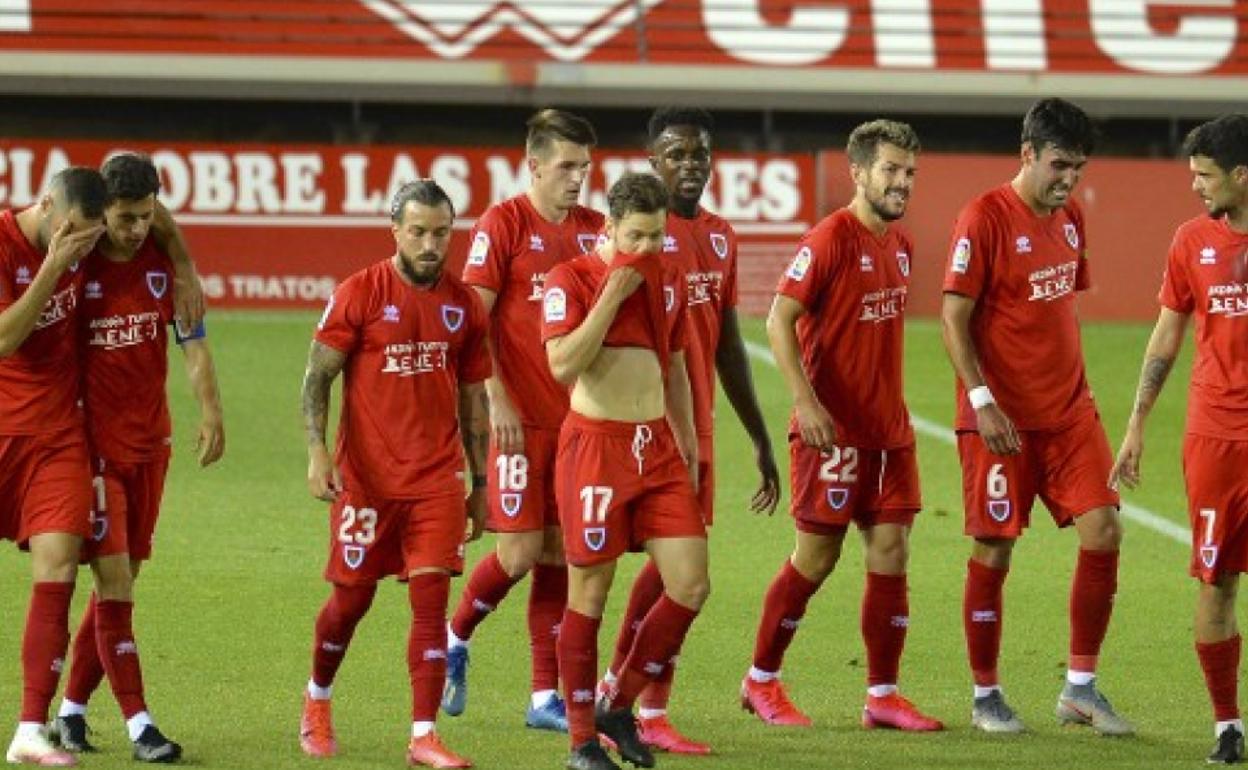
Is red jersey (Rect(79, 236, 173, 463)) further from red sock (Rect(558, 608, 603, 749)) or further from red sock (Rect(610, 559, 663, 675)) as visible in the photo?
red sock (Rect(610, 559, 663, 675))

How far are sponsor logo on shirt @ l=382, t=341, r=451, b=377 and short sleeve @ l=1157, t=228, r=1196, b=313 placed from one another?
8.37 feet

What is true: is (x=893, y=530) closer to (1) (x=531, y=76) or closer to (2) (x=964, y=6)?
(1) (x=531, y=76)

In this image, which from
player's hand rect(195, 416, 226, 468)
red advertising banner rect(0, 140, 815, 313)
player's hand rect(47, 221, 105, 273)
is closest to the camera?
player's hand rect(47, 221, 105, 273)

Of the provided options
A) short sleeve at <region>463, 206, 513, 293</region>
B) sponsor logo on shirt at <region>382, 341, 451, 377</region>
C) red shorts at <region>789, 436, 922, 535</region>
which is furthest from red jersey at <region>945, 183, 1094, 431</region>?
sponsor logo on shirt at <region>382, 341, 451, 377</region>

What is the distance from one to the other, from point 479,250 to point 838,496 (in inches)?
64.7

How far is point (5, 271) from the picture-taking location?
30.1 ft

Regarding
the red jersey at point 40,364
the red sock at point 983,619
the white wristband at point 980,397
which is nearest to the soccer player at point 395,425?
the red jersey at point 40,364

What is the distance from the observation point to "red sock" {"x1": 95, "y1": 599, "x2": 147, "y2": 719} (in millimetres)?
9336

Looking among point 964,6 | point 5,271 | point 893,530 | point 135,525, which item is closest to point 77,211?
point 5,271

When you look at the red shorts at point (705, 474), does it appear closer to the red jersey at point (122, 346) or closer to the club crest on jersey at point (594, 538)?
the club crest on jersey at point (594, 538)

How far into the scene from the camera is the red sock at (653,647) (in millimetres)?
9234

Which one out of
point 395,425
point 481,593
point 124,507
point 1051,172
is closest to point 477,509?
point 395,425

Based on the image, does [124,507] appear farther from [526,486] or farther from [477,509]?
[526,486]

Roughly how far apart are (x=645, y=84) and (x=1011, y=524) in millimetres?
18676
